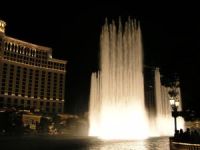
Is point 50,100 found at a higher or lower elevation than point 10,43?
lower

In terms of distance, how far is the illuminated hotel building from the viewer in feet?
334

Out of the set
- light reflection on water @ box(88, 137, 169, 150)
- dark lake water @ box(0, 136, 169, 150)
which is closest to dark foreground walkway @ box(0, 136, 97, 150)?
dark lake water @ box(0, 136, 169, 150)

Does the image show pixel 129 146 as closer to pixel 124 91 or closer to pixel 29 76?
pixel 124 91

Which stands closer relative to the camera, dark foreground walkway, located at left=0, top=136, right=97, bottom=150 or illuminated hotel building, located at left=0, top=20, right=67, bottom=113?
dark foreground walkway, located at left=0, top=136, right=97, bottom=150

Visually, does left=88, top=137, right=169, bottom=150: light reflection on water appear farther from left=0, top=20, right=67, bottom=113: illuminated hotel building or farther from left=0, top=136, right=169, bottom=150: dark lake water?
left=0, top=20, right=67, bottom=113: illuminated hotel building

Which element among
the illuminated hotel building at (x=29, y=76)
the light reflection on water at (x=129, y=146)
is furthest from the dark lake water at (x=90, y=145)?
the illuminated hotel building at (x=29, y=76)

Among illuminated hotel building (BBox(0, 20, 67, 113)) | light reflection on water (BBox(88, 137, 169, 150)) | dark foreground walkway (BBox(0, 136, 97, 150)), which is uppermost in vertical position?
illuminated hotel building (BBox(0, 20, 67, 113))

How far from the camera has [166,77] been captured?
22578mm

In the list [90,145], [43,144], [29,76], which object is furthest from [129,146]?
[29,76]

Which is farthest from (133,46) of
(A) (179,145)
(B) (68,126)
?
(B) (68,126)

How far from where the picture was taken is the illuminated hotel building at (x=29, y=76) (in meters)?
102

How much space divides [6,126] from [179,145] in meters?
57.2

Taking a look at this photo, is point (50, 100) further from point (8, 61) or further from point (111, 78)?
point (111, 78)

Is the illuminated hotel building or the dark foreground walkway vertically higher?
the illuminated hotel building
